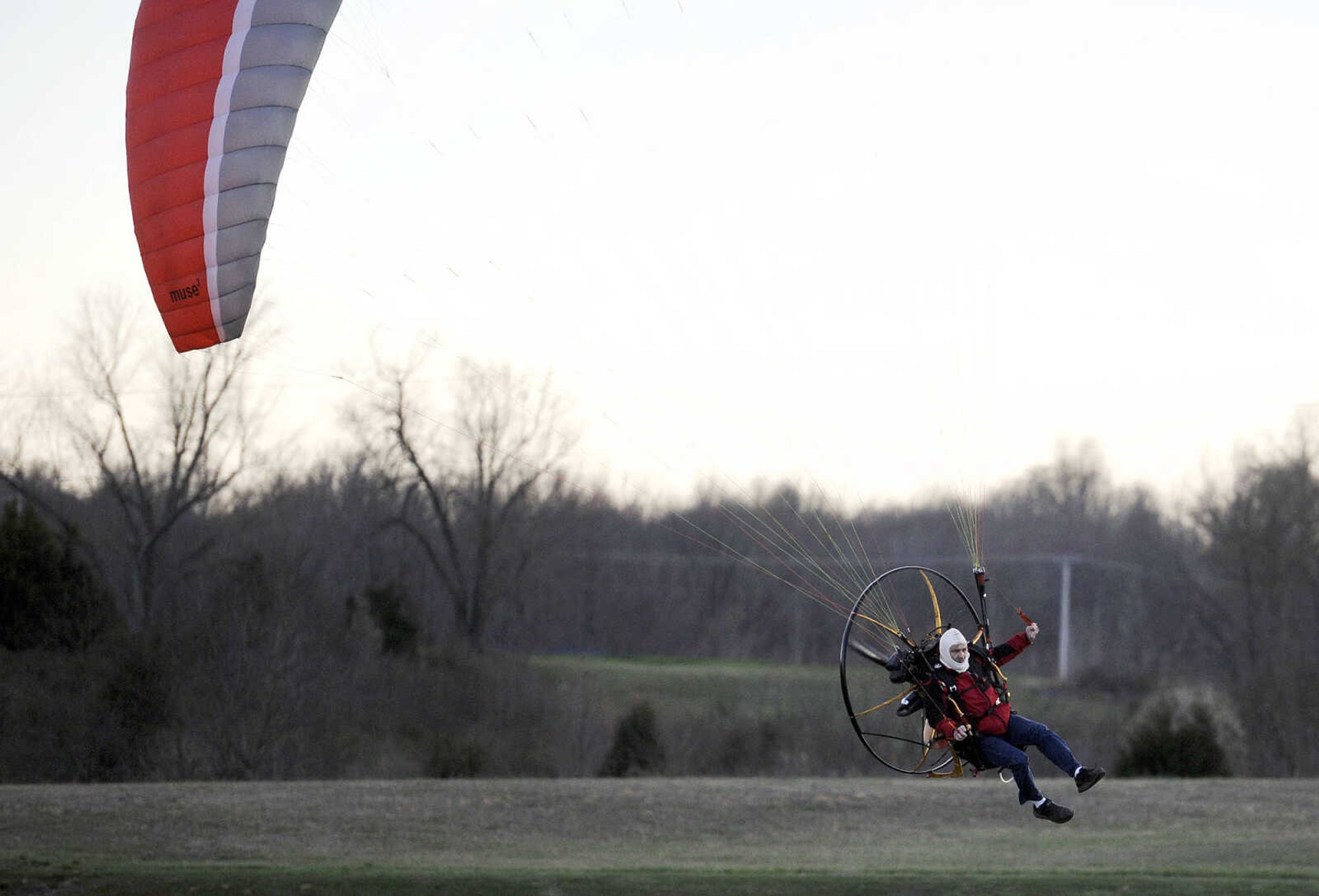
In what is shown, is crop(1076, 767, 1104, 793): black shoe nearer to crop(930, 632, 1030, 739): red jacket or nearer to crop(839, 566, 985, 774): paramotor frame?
crop(930, 632, 1030, 739): red jacket

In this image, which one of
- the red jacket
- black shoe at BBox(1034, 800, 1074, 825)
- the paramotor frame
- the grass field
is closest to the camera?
black shoe at BBox(1034, 800, 1074, 825)

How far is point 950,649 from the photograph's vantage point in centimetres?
918

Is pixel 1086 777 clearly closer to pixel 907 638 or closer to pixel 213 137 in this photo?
pixel 907 638

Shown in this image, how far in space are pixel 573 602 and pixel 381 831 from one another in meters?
30.6

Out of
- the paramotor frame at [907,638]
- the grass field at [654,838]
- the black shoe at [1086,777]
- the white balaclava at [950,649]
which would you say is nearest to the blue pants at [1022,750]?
the black shoe at [1086,777]

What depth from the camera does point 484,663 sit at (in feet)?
136

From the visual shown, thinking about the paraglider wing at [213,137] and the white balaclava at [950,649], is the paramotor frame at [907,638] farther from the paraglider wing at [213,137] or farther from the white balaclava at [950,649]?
the paraglider wing at [213,137]

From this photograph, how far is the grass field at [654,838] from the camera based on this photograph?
16984 mm

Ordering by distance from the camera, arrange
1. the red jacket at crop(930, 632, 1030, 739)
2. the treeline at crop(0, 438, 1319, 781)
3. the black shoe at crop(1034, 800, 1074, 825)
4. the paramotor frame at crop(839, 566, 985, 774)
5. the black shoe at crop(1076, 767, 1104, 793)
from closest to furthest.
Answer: the black shoe at crop(1034, 800, 1074, 825), the paramotor frame at crop(839, 566, 985, 774), the black shoe at crop(1076, 767, 1104, 793), the red jacket at crop(930, 632, 1030, 739), the treeline at crop(0, 438, 1319, 781)

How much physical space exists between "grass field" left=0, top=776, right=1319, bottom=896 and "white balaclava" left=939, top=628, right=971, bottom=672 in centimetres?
828

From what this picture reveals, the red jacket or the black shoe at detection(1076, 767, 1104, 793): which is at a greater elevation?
the red jacket

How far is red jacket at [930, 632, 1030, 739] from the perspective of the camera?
9.21 m

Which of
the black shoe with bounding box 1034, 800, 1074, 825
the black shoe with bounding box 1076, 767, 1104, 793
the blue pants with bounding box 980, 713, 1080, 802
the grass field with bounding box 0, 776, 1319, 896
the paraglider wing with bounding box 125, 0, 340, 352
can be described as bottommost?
the grass field with bounding box 0, 776, 1319, 896

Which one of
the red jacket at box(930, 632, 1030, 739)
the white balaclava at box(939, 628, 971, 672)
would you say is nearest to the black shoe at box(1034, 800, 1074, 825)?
the red jacket at box(930, 632, 1030, 739)
